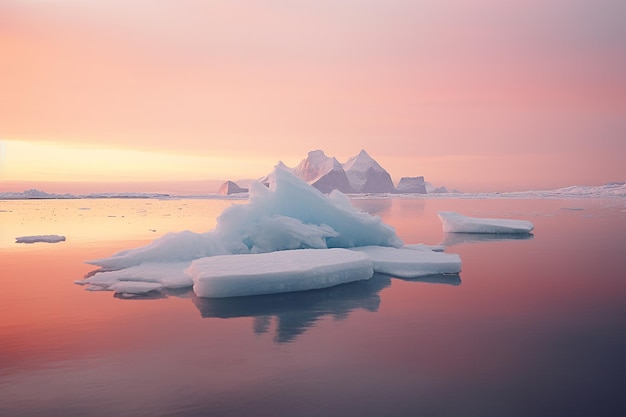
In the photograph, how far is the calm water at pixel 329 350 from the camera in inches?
184

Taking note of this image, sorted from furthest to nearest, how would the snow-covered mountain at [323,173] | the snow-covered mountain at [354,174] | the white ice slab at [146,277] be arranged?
the snow-covered mountain at [354,174] → the snow-covered mountain at [323,173] → the white ice slab at [146,277]

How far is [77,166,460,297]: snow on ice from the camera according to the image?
9188 mm

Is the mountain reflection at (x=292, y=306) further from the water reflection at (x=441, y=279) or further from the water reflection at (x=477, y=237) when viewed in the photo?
the water reflection at (x=477, y=237)

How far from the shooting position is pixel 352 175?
388ft

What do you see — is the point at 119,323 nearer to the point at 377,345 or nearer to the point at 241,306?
the point at 241,306

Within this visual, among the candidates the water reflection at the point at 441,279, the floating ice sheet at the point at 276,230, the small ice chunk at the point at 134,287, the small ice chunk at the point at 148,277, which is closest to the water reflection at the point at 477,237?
the floating ice sheet at the point at 276,230

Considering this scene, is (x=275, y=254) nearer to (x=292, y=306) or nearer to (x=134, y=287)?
(x=292, y=306)

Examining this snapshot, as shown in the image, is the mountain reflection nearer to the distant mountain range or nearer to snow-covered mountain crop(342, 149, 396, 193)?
the distant mountain range

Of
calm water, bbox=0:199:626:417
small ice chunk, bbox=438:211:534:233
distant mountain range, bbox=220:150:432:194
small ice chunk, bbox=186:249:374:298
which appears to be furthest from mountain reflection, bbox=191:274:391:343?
distant mountain range, bbox=220:150:432:194

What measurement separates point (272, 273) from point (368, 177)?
110 m

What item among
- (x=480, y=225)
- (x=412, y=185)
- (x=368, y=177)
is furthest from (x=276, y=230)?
(x=412, y=185)

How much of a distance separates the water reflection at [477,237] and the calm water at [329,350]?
292 inches

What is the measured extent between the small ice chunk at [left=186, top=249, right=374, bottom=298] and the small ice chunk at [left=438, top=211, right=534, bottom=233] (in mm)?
11870

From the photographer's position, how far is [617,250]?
606 inches
